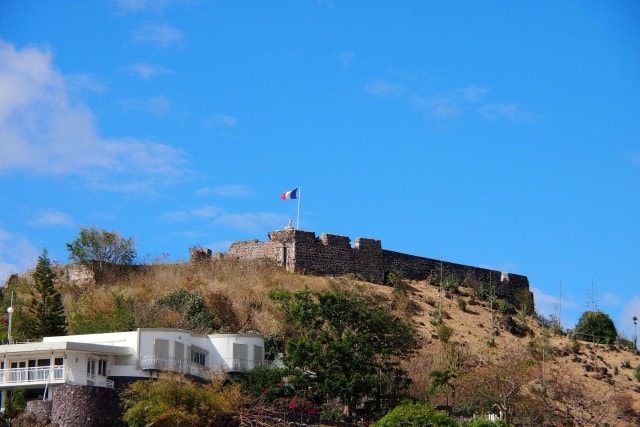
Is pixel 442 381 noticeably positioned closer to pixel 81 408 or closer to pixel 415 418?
pixel 415 418

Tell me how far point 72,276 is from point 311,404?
19.7m

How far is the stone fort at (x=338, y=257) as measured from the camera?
70188mm

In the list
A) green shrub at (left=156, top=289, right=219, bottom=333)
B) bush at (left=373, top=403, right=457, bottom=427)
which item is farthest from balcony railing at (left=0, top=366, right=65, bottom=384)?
bush at (left=373, top=403, right=457, bottom=427)

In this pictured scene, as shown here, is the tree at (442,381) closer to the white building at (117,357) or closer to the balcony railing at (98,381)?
the white building at (117,357)

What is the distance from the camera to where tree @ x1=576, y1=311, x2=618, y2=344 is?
73.9 meters

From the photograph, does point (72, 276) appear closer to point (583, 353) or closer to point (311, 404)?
point (311, 404)

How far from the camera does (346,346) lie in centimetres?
5428

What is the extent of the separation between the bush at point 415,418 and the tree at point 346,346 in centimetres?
288

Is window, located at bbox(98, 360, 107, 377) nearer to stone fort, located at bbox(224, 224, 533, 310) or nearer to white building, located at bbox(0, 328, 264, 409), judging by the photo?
white building, located at bbox(0, 328, 264, 409)

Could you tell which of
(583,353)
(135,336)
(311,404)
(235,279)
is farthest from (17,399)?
(583,353)

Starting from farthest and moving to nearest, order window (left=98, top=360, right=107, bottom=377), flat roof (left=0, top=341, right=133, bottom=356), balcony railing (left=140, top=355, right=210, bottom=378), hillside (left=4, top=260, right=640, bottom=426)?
hillside (left=4, top=260, right=640, bottom=426), balcony railing (left=140, top=355, right=210, bottom=378), window (left=98, top=360, right=107, bottom=377), flat roof (left=0, top=341, right=133, bottom=356)

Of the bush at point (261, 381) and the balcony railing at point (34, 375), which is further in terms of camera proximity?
the bush at point (261, 381)

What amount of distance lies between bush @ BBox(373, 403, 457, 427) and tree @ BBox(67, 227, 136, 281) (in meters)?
21.8

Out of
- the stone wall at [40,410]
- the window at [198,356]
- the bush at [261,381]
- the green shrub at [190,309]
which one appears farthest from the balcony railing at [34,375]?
the green shrub at [190,309]
